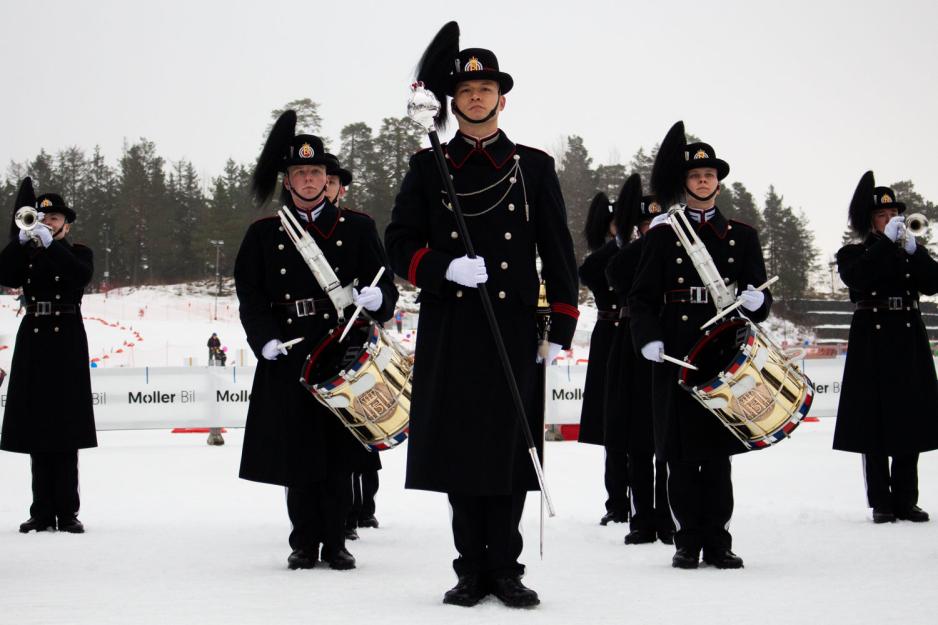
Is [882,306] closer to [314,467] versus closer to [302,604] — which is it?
[314,467]

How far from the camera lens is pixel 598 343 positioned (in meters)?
9.18

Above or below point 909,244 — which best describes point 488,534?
below

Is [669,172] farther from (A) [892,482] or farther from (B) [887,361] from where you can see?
(A) [892,482]

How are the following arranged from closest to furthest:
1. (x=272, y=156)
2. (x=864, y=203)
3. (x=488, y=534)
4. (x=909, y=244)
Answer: (x=488, y=534)
(x=272, y=156)
(x=909, y=244)
(x=864, y=203)

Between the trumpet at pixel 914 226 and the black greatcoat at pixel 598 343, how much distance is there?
209cm

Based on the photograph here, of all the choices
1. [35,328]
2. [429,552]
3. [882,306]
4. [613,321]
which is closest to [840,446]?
[882,306]

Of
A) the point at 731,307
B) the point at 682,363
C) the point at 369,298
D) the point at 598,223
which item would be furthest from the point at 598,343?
the point at 369,298

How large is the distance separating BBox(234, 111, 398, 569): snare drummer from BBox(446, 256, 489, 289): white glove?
1.38 m

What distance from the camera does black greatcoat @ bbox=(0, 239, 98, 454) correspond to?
8273 mm

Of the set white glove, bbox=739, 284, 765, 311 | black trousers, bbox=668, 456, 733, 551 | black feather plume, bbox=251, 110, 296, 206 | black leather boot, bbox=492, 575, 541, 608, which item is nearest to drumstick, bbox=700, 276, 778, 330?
white glove, bbox=739, 284, 765, 311

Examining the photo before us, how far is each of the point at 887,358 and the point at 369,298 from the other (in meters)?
4.38

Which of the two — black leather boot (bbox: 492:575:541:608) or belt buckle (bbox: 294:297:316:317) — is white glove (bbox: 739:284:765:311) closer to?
black leather boot (bbox: 492:575:541:608)

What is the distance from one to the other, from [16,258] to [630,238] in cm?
449

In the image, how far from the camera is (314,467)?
6414 millimetres
